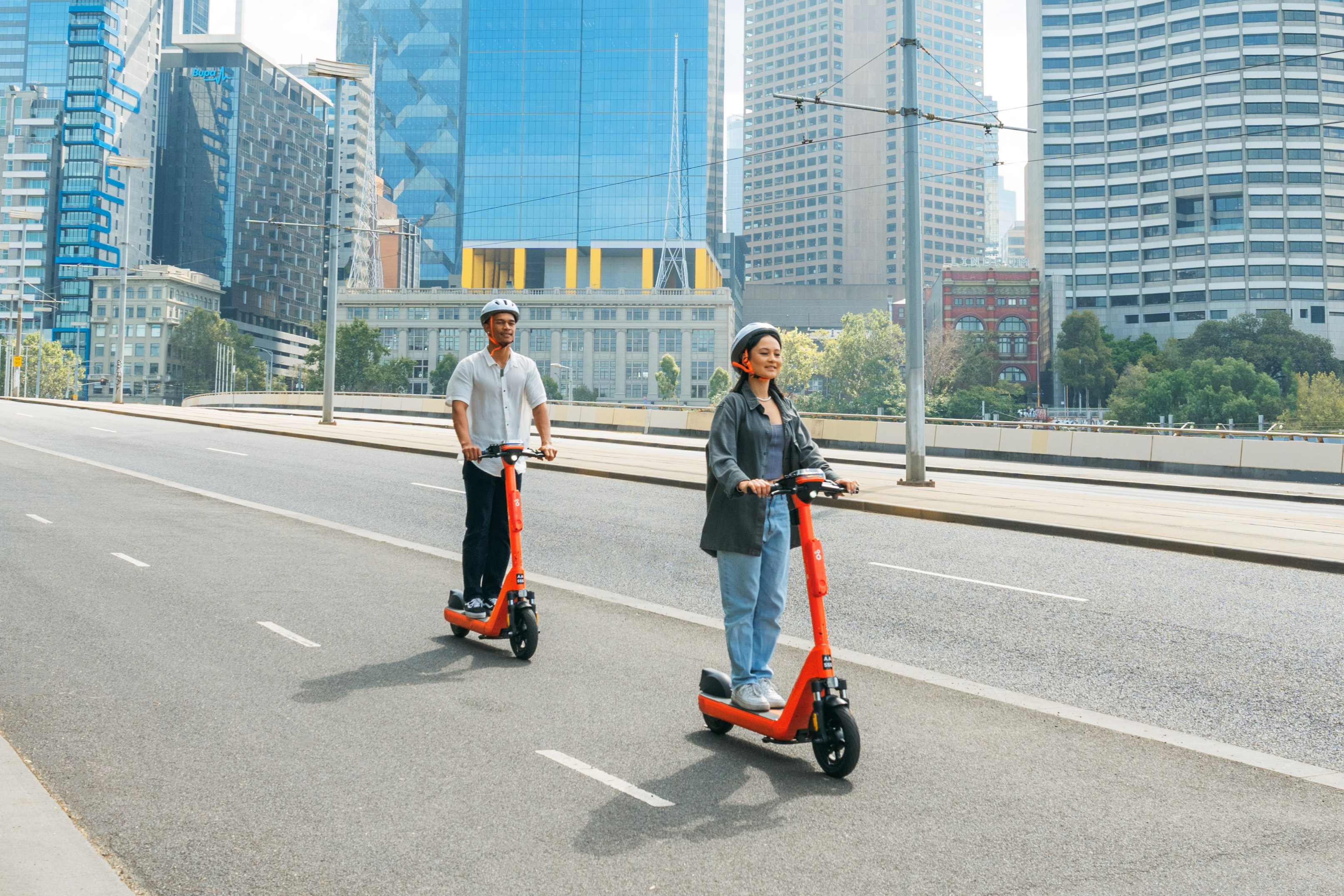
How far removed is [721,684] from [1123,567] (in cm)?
647

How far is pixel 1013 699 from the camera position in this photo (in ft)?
19.2

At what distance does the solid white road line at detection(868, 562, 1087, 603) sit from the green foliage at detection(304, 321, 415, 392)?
119157mm

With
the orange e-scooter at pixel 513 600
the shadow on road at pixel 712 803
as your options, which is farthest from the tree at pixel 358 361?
the shadow on road at pixel 712 803

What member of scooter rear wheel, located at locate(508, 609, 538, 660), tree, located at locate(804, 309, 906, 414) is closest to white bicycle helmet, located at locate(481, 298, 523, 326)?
scooter rear wheel, located at locate(508, 609, 538, 660)

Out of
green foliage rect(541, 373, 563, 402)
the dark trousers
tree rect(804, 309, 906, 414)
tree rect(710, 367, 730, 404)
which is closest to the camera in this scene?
the dark trousers

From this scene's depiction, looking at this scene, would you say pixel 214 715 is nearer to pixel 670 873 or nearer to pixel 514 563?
pixel 514 563

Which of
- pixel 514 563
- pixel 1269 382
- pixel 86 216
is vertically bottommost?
pixel 514 563

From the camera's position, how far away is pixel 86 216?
528 feet

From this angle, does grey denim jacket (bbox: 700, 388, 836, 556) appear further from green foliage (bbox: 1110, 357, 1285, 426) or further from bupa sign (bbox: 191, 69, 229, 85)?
bupa sign (bbox: 191, 69, 229, 85)

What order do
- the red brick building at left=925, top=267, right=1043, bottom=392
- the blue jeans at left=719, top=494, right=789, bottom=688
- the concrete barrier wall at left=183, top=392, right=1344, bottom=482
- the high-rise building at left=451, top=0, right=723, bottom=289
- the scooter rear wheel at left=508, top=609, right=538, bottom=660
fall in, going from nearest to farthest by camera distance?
the blue jeans at left=719, top=494, right=789, bottom=688 < the scooter rear wheel at left=508, top=609, right=538, bottom=660 < the concrete barrier wall at left=183, top=392, right=1344, bottom=482 < the high-rise building at left=451, top=0, right=723, bottom=289 < the red brick building at left=925, top=267, right=1043, bottom=392

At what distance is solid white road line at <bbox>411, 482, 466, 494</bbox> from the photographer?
15.5 m

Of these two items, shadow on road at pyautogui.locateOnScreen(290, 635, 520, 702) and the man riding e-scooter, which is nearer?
shadow on road at pyautogui.locateOnScreen(290, 635, 520, 702)

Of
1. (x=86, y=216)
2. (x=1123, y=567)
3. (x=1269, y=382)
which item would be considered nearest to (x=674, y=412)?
(x=1123, y=567)

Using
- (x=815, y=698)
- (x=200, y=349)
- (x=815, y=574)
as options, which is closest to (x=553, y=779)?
(x=815, y=698)
